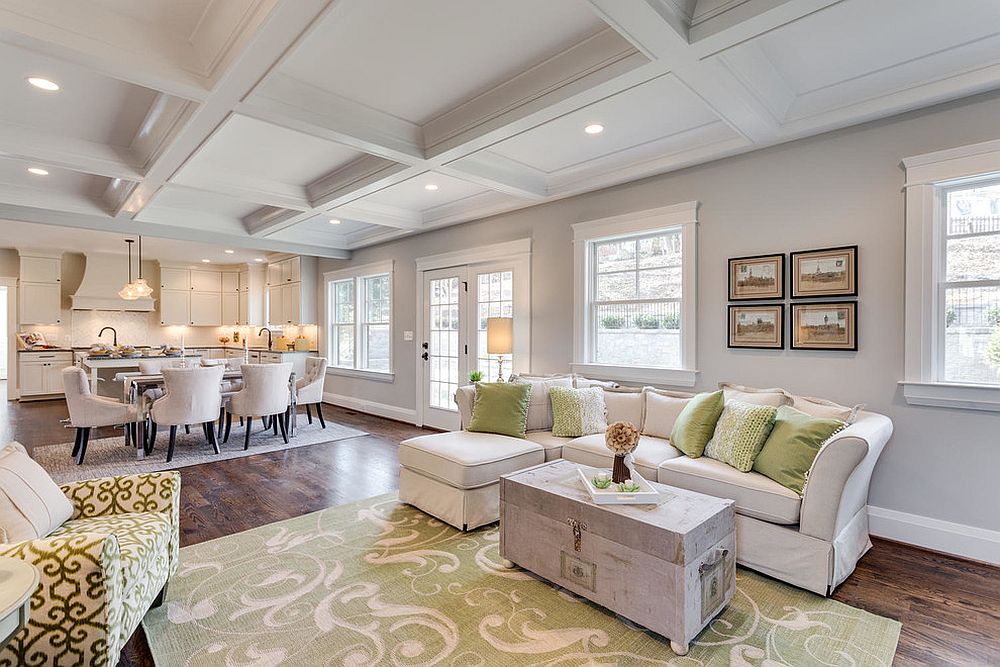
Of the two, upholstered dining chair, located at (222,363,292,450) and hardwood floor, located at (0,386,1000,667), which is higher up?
upholstered dining chair, located at (222,363,292,450)

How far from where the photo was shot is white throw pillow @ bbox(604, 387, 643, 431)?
145 inches

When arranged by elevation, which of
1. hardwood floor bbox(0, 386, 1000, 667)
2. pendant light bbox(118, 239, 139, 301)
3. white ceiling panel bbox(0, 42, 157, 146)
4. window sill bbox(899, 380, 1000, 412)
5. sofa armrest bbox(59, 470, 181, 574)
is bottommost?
hardwood floor bbox(0, 386, 1000, 667)

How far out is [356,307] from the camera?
756cm

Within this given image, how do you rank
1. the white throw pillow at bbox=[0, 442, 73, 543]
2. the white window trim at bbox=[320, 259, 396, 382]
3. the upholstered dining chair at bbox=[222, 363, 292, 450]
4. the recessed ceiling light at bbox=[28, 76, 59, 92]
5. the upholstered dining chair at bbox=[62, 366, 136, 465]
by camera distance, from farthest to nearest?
the white window trim at bbox=[320, 259, 396, 382] < the upholstered dining chair at bbox=[222, 363, 292, 450] < the upholstered dining chair at bbox=[62, 366, 136, 465] < the recessed ceiling light at bbox=[28, 76, 59, 92] < the white throw pillow at bbox=[0, 442, 73, 543]

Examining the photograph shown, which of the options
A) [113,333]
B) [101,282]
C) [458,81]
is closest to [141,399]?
[458,81]

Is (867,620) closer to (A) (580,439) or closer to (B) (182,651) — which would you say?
(A) (580,439)

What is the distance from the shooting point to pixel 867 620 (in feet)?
6.98

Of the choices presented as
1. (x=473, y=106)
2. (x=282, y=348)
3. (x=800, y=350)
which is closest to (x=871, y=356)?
(x=800, y=350)

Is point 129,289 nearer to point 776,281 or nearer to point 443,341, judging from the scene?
point 443,341

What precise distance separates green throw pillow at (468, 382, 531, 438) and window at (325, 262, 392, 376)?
3.38 metres

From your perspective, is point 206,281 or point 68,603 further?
point 206,281

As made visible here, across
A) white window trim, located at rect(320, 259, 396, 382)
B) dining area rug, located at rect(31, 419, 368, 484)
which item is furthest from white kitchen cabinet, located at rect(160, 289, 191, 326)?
dining area rug, located at rect(31, 419, 368, 484)

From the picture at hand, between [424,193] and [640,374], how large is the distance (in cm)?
285

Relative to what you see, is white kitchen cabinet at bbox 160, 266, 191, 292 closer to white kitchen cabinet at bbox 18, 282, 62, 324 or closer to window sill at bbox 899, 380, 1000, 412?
white kitchen cabinet at bbox 18, 282, 62, 324
